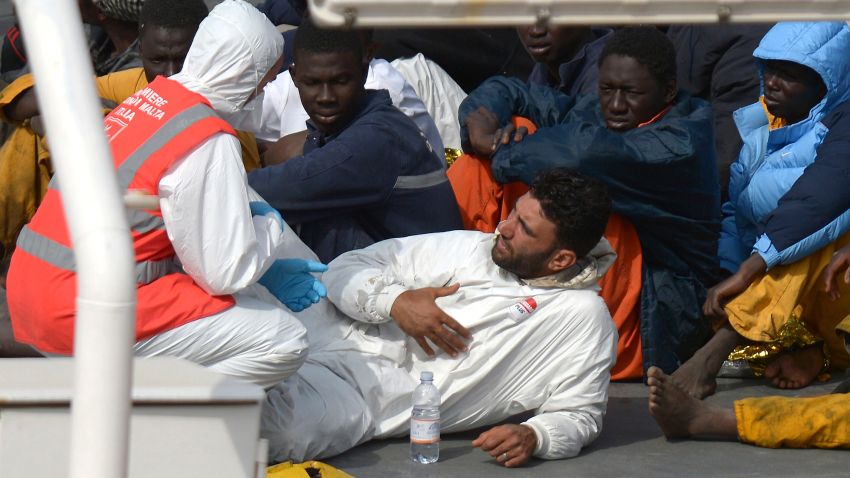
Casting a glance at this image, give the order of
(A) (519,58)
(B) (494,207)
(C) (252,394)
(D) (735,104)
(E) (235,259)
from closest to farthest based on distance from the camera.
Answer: (C) (252,394), (E) (235,259), (B) (494,207), (D) (735,104), (A) (519,58)

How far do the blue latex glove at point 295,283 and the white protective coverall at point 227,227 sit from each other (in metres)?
0.21

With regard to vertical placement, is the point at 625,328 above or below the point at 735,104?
below

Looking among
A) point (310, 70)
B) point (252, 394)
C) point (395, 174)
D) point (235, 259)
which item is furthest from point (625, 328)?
point (252, 394)

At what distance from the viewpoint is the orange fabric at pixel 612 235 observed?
5.16m

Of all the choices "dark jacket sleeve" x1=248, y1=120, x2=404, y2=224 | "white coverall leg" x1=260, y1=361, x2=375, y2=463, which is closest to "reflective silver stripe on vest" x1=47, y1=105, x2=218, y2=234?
"white coverall leg" x1=260, y1=361, x2=375, y2=463

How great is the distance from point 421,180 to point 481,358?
94 cm

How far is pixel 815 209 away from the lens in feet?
16.4

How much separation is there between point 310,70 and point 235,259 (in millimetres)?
1502

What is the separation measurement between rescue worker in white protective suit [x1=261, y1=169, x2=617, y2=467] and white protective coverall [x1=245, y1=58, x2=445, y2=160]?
149 cm

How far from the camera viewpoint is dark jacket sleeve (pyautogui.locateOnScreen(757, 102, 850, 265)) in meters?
5.02

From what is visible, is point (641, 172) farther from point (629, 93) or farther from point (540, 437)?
point (540, 437)

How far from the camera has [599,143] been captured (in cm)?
498

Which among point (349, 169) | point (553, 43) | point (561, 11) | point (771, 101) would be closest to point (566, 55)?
point (553, 43)

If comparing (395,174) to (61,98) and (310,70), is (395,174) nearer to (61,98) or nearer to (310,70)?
(310,70)
